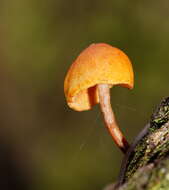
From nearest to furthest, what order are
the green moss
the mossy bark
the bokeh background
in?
the mossy bark → the green moss → the bokeh background

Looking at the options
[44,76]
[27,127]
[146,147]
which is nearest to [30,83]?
[44,76]

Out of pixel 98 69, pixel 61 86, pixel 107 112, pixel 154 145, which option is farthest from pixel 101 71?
pixel 61 86

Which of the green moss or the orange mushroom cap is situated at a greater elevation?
the orange mushroom cap

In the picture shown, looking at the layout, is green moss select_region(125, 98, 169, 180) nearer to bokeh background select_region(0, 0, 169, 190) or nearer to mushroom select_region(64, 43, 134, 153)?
mushroom select_region(64, 43, 134, 153)

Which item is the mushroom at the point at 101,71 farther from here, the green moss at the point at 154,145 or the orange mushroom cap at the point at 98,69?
the green moss at the point at 154,145

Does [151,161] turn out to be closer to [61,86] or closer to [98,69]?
[98,69]

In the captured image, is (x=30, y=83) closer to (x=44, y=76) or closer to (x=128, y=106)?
(x=44, y=76)

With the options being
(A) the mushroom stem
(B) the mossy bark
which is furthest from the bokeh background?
(B) the mossy bark
